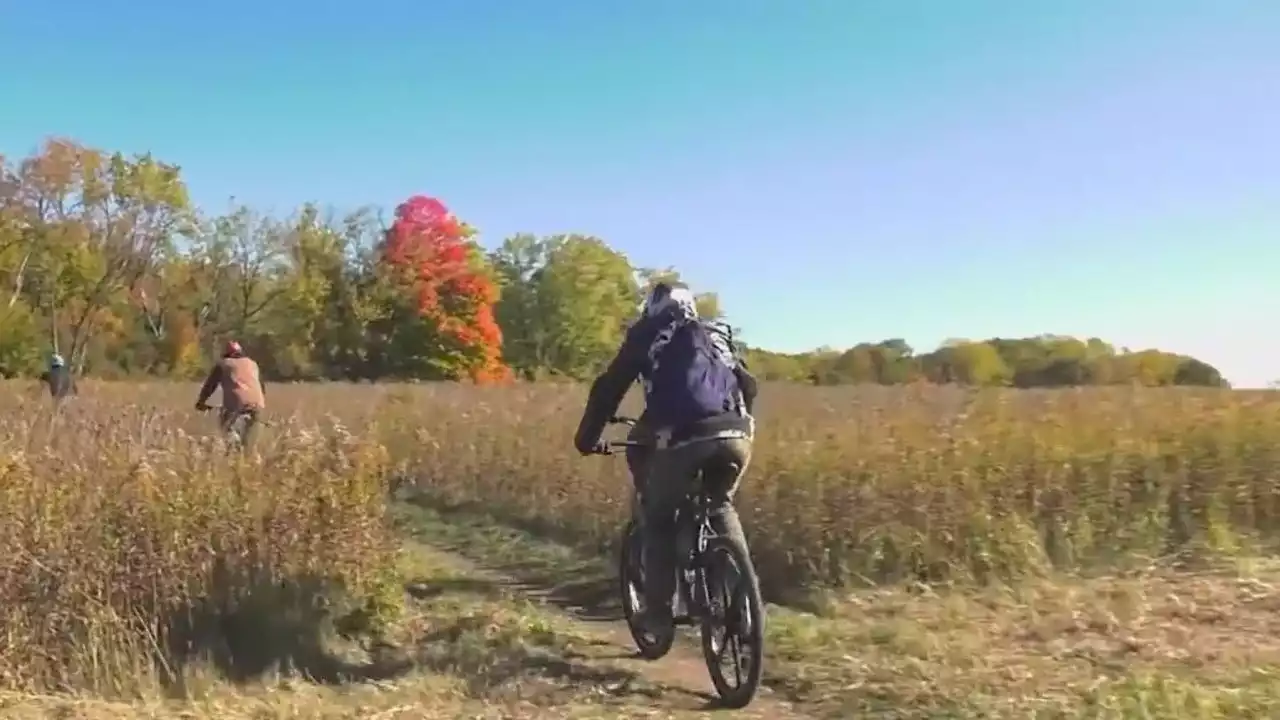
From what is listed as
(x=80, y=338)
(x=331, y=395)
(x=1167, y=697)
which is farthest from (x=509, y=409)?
(x=80, y=338)

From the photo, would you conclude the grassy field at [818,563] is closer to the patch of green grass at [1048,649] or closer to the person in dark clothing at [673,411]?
the patch of green grass at [1048,649]

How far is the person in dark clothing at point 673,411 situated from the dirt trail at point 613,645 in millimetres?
290

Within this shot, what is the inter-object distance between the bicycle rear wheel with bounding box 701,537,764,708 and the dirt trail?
0.13 meters

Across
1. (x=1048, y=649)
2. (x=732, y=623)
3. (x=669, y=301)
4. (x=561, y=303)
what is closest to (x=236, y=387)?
(x=669, y=301)

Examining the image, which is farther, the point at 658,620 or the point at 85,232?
the point at 85,232

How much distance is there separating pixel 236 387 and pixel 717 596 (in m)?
7.24

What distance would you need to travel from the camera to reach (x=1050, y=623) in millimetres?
6059

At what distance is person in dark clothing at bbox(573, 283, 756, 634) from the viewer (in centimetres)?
514

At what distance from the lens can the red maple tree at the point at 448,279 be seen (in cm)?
5712

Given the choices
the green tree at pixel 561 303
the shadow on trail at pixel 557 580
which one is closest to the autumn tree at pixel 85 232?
the green tree at pixel 561 303

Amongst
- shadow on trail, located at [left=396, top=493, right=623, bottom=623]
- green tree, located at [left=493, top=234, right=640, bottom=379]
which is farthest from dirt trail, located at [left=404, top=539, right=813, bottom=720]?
green tree, located at [left=493, top=234, right=640, bottom=379]

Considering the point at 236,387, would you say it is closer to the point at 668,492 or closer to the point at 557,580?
the point at 557,580

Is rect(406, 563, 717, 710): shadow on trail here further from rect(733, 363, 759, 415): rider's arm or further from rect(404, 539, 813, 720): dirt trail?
rect(733, 363, 759, 415): rider's arm

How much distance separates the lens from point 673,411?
203 inches
